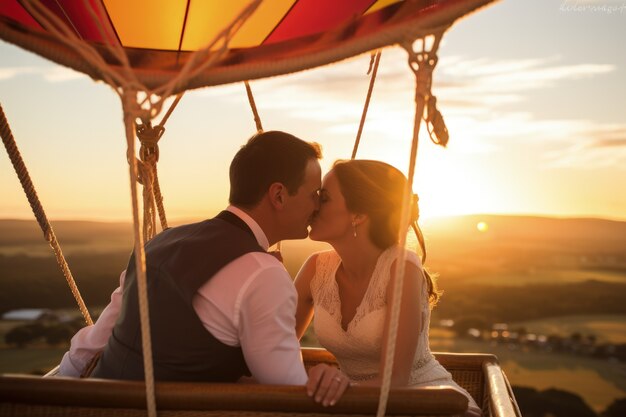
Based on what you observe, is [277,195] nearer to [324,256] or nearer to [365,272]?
[365,272]

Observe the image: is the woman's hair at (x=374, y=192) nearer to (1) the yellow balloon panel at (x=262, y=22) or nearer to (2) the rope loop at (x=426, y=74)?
(1) the yellow balloon panel at (x=262, y=22)

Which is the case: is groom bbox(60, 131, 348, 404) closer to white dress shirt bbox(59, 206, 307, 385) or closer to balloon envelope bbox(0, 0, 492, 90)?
white dress shirt bbox(59, 206, 307, 385)

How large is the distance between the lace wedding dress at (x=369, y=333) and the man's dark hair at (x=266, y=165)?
→ 639 mm

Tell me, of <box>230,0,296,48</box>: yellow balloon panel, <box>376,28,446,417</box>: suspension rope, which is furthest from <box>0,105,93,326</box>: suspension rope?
<box>376,28,446,417</box>: suspension rope

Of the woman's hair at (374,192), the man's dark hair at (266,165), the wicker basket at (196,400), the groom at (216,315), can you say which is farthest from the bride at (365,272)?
the wicker basket at (196,400)

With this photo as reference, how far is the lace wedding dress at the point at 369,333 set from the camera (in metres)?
2.44

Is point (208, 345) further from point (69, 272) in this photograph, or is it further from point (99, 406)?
point (69, 272)

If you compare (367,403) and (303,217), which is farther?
(303,217)

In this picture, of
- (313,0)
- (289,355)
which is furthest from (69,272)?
(289,355)

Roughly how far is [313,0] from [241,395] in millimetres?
1498

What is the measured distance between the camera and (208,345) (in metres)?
1.58

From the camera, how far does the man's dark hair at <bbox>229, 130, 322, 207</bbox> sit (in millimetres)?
1887

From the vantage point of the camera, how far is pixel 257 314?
1.52 meters

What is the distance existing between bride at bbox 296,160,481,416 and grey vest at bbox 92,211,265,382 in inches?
32.0
